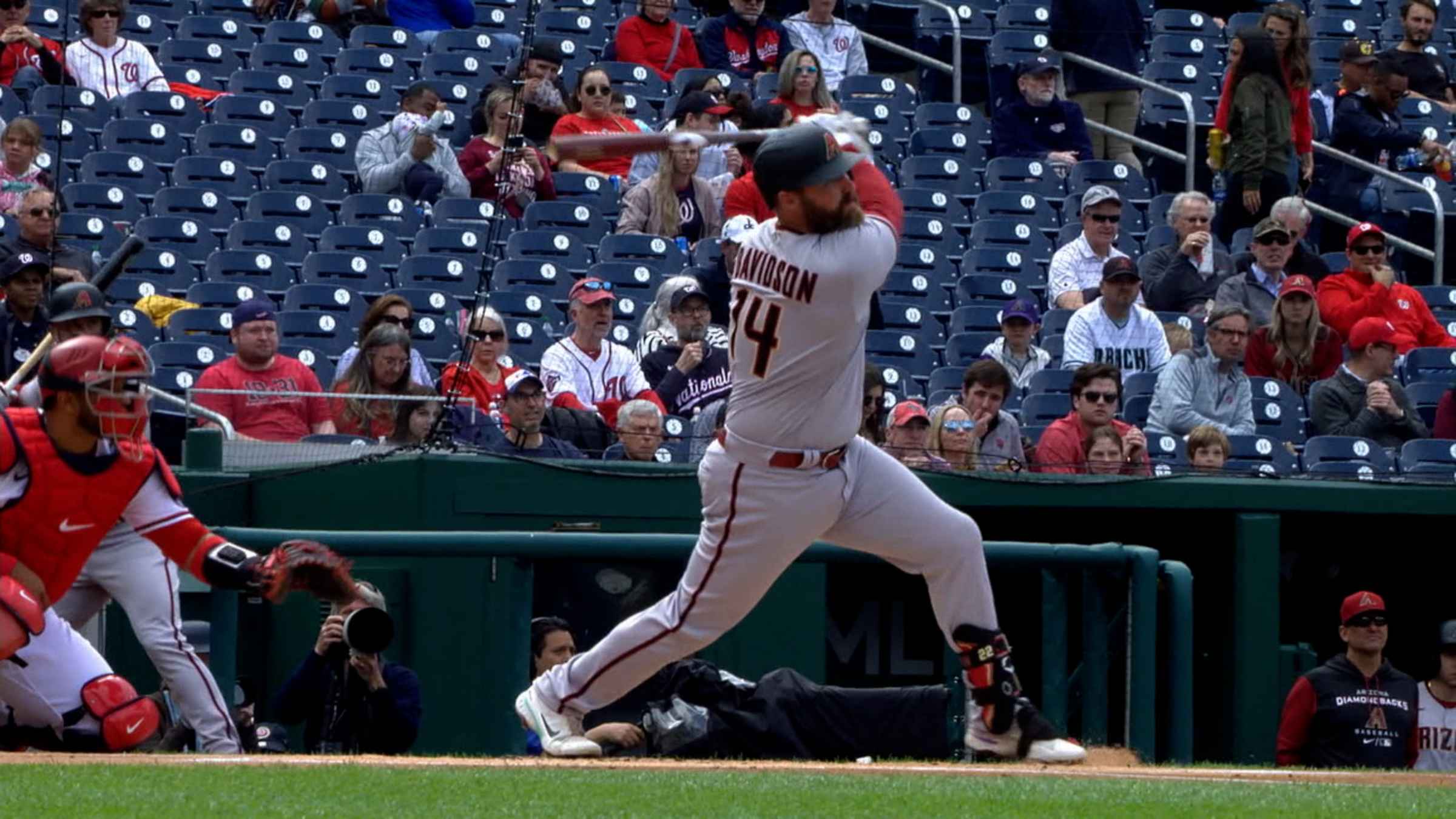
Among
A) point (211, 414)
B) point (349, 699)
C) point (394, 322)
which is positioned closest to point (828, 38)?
point (394, 322)

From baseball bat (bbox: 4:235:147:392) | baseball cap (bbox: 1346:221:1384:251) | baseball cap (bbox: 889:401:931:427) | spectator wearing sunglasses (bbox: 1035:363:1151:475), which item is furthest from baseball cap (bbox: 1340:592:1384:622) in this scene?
baseball bat (bbox: 4:235:147:392)

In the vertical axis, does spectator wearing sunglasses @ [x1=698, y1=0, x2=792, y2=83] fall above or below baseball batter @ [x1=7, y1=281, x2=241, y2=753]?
above

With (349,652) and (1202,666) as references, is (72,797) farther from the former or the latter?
(1202,666)

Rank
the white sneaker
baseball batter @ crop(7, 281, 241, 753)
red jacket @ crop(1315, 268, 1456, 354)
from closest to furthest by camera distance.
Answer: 1. the white sneaker
2. baseball batter @ crop(7, 281, 241, 753)
3. red jacket @ crop(1315, 268, 1456, 354)

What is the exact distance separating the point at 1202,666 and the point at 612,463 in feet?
9.16

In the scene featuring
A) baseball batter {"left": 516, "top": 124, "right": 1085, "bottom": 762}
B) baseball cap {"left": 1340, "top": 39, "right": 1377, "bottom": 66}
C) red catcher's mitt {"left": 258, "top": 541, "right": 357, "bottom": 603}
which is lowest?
red catcher's mitt {"left": 258, "top": 541, "right": 357, "bottom": 603}

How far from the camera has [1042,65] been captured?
525 inches

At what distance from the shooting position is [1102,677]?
8.00 metres

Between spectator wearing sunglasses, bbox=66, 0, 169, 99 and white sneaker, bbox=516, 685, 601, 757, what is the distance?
711cm

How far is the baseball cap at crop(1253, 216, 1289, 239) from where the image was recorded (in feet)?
38.9

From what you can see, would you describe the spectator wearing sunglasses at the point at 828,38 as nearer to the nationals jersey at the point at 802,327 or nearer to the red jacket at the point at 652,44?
the red jacket at the point at 652,44

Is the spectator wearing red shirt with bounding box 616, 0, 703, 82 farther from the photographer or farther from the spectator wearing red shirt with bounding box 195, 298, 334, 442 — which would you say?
the photographer

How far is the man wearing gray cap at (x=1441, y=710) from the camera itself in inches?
355

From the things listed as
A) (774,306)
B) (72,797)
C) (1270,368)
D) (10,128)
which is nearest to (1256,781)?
(774,306)
